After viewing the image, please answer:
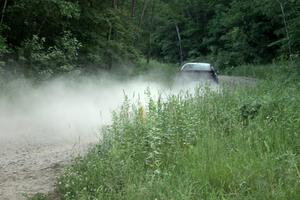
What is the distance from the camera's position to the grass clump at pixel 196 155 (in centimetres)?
593

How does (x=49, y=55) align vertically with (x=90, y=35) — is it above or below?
below

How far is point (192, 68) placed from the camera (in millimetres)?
22656

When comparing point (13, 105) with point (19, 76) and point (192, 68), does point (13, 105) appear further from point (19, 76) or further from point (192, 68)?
point (192, 68)

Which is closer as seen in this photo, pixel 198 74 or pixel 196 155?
pixel 196 155

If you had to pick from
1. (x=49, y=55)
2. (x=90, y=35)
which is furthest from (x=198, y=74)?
(x=49, y=55)

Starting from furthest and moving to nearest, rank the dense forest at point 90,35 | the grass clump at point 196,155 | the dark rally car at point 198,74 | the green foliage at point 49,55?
the dark rally car at point 198,74 < the dense forest at point 90,35 < the green foliage at point 49,55 < the grass clump at point 196,155

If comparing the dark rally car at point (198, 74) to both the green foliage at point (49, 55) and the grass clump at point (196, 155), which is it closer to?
the green foliage at point (49, 55)

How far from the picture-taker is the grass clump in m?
5.93

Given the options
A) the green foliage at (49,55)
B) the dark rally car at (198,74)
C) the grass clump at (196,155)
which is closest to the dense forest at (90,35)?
the green foliage at (49,55)

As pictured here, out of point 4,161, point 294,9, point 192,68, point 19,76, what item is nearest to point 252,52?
point 294,9

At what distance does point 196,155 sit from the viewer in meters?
6.89

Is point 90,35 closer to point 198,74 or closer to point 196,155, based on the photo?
point 198,74

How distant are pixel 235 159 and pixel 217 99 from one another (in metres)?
4.21

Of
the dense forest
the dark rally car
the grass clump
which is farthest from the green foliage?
the grass clump
